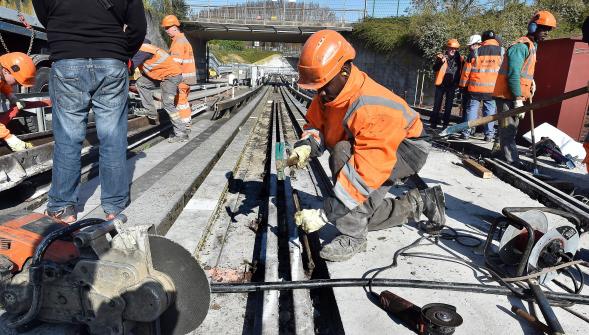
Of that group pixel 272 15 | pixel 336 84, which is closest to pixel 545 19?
pixel 336 84

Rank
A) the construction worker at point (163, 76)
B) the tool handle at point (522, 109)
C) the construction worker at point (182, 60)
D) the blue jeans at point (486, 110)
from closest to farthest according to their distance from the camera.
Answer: the tool handle at point (522, 109), the construction worker at point (163, 76), the construction worker at point (182, 60), the blue jeans at point (486, 110)

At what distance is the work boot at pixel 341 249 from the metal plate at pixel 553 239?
1.03 metres

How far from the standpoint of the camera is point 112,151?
2.76 metres

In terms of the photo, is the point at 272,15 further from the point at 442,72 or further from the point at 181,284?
the point at 181,284

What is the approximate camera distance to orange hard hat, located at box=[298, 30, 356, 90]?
2.43 metres

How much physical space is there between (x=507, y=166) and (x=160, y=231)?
425cm

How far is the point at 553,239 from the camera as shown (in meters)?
2.31

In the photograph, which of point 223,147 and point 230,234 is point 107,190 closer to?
point 230,234

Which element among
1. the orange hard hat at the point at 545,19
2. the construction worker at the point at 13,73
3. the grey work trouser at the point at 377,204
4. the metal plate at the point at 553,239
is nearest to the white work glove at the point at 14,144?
the construction worker at the point at 13,73

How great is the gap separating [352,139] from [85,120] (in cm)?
187

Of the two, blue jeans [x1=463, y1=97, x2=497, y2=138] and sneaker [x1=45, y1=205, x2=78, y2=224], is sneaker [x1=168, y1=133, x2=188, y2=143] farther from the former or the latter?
blue jeans [x1=463, y1=97, x2=497, y2=138]

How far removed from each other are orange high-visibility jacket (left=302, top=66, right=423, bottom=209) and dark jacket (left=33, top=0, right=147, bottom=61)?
154cm

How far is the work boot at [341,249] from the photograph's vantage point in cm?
258

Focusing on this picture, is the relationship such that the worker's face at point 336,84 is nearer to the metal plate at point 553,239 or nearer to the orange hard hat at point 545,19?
the metal plate at point 553,239
